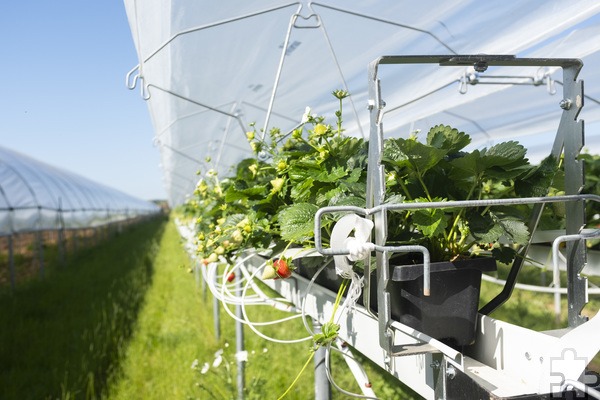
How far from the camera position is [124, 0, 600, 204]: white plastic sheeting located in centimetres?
177

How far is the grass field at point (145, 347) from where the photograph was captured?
225cm

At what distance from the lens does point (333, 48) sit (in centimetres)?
221

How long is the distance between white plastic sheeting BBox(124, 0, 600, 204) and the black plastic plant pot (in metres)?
0.76

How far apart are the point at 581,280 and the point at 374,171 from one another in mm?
311

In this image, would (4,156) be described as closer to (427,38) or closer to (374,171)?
(427,38)

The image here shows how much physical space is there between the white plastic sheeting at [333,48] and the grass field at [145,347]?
89 centimetres

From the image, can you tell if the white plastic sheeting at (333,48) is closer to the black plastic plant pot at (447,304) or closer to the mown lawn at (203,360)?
the black plastic plant pot at (447,304)

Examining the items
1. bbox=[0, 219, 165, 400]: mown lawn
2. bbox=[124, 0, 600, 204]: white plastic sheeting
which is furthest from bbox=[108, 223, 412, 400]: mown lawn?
bbox=[124, 0, 600, 204]: white plastic sheeting

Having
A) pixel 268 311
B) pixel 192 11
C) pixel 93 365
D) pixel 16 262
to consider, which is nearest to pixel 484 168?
pixel 192 11

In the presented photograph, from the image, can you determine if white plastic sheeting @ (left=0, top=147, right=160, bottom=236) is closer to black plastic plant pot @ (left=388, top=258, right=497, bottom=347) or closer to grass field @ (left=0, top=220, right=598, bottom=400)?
grass field @ (left=0, top=220, right=598, bottom=400)

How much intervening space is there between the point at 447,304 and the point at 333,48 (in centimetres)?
173

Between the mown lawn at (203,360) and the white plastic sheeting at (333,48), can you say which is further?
the mown lawn at (203,360)

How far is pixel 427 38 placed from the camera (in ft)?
7.18

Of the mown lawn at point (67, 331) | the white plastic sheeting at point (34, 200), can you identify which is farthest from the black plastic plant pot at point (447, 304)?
the white plastic sheeting at point (34, 200)
